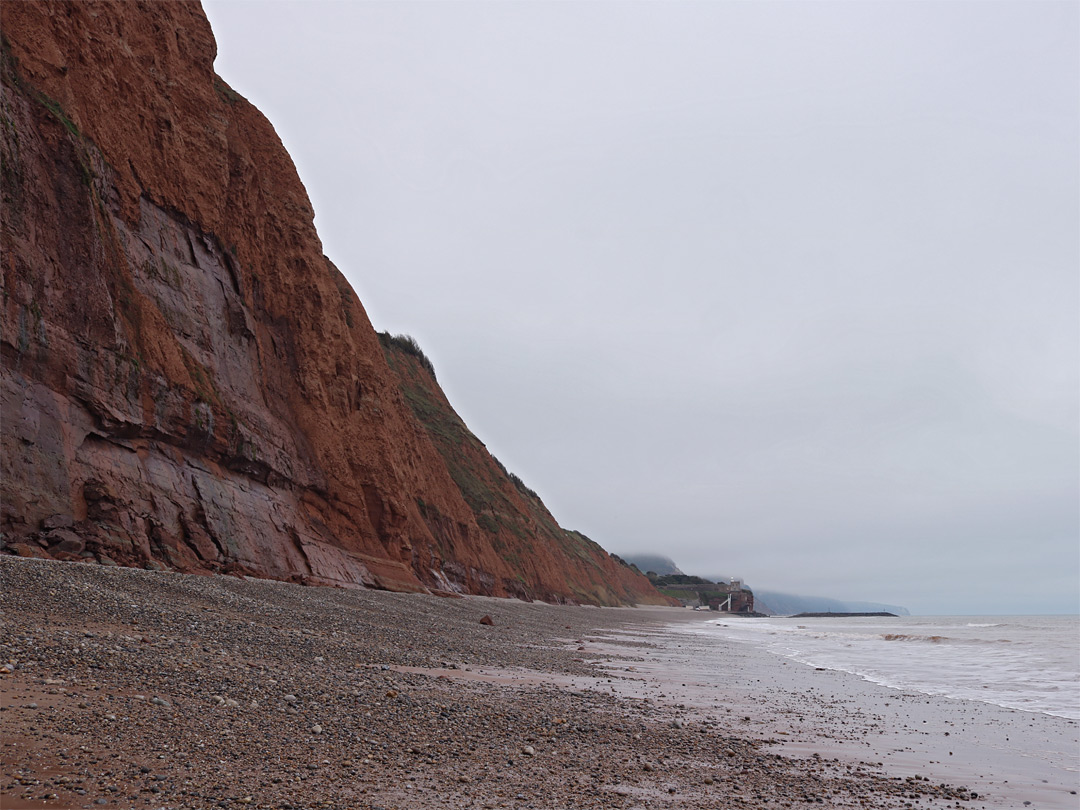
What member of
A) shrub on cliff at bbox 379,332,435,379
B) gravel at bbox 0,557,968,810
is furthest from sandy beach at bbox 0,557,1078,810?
shrub on cliff at bbox 379,332,435,379

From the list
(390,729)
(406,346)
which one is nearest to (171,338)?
(390,729)

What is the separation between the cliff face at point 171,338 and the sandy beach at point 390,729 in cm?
598

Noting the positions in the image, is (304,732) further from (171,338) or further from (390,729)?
(171,338)

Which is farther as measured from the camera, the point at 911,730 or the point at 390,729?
the point at 911,730

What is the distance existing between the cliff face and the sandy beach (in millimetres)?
5975

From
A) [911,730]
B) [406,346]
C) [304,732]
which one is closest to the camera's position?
[304,732]

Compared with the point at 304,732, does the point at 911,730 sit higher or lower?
lower

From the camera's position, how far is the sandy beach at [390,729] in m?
4.28

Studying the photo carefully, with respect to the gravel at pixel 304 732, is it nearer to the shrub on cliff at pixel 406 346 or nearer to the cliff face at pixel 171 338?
the cliff face at pixel 171 338

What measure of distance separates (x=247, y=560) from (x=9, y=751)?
16.4 metres

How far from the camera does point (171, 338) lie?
20609mm

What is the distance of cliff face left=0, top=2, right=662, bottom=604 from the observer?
15.5 m

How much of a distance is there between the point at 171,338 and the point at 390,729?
1823 cm

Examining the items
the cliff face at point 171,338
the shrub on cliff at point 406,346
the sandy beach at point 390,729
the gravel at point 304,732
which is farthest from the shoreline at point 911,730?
the shrub on cliff at point 406,346
